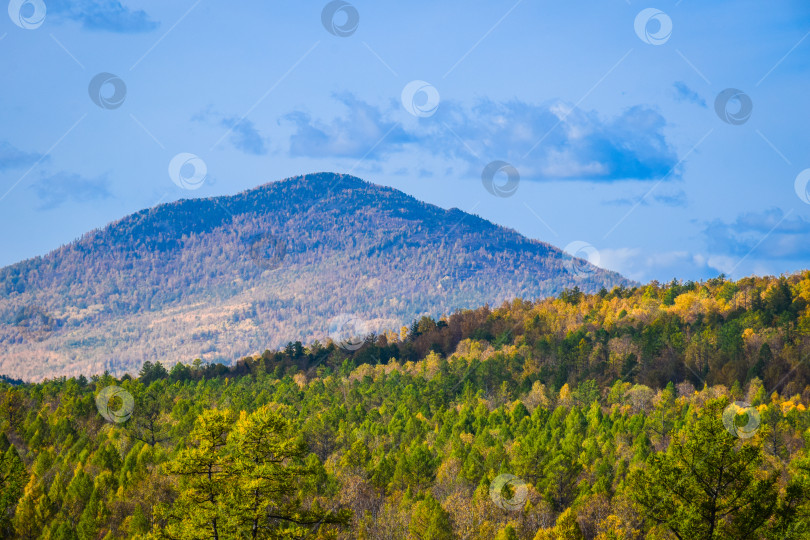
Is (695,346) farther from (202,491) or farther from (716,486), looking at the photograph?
(202,491)

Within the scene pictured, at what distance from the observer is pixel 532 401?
13488 cm

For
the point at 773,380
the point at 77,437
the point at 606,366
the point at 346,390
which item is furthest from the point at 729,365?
the point at 77,437

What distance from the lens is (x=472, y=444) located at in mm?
92125

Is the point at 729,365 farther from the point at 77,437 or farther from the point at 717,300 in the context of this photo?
the point at 77,437

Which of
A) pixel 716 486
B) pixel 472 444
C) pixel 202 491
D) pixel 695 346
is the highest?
pixel 695 346

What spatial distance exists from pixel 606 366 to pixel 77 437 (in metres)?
87.7

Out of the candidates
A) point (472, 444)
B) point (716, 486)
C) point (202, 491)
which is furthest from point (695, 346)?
point (202, 491)

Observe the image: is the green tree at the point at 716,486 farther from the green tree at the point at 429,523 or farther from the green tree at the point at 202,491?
the green tree at the point at 202,491

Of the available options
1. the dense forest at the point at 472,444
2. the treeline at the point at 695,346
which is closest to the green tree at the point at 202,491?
the dense forest at the point at 472,444

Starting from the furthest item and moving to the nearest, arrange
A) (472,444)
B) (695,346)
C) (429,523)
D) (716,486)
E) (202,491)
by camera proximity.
→ (695,346) < (472,444) < (429,523) < (716,486) < (202,491)

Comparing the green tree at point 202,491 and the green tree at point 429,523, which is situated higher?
the green tree at point 429,523

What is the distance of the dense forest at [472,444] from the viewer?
41594 millimetres

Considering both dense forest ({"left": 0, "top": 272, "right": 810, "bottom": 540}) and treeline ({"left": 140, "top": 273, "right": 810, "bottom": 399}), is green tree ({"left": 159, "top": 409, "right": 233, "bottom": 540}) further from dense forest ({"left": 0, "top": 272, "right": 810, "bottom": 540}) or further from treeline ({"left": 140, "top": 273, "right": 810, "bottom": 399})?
treeline ({"left": 140, "top": 273, "right": 810, "bottom": 399})

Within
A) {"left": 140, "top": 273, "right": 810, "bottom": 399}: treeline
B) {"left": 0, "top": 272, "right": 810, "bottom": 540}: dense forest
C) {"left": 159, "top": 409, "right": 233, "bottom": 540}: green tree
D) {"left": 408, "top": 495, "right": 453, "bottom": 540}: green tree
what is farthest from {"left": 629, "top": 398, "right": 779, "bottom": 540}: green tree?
{"left": 140, "top": 273, "right": 810, "bottom": 399}: treeline
